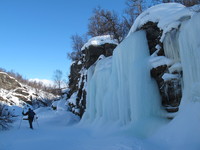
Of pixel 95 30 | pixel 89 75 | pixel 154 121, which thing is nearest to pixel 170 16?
pixel 154 121

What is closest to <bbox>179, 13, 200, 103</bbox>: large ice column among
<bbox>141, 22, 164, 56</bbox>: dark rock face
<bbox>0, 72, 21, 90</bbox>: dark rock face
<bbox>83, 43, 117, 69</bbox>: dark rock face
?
<bbox>141, 22, 164, 56</bbox>: dark rock face

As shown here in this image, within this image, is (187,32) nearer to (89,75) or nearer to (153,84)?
(153,84)

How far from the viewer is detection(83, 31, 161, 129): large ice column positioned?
6.61 metres

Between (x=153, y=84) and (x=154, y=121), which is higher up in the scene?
(x=153, y=84)

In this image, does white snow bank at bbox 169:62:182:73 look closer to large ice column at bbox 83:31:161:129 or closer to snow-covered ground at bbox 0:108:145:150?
large ice column at bbox 83:31:161:129

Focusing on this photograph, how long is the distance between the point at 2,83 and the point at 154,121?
35.7m

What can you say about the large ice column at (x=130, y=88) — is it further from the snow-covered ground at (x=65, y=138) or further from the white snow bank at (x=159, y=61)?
the snow-covered ground at (x=65, y=138)

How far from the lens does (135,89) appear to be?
22.7 ft

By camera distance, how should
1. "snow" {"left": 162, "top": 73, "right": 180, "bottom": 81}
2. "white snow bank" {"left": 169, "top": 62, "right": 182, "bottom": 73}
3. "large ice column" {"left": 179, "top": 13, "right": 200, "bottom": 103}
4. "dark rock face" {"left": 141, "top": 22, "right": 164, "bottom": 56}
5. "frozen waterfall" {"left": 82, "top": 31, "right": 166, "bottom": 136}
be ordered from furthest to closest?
"dark rock face" {"left": 141, "top": 22, "right": 164, "bottom": 56}
"frozen waterfall" {"left": 82, "top": 31, "right": 166, "bottom": 136}
"snow" {"left": 162, "top": 73, "right": 180, "bottom": 81}
"white snow bank" {"left": 169, "top": 62, "right": 182, "bottom": 73}
"large ice column" {"left": 179, "top": 13, "right": 200, "bottom": 103}

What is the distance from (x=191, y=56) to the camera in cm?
530

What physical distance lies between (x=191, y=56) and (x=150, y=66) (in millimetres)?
1802

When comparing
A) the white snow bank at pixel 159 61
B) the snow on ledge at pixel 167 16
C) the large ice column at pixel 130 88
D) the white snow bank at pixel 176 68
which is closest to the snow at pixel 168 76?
the white snow bank at pixel 176 68

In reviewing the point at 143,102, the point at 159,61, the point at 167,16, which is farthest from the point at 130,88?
the point at 167,16

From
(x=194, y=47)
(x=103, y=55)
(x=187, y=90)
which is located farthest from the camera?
(x=103, y=55)
